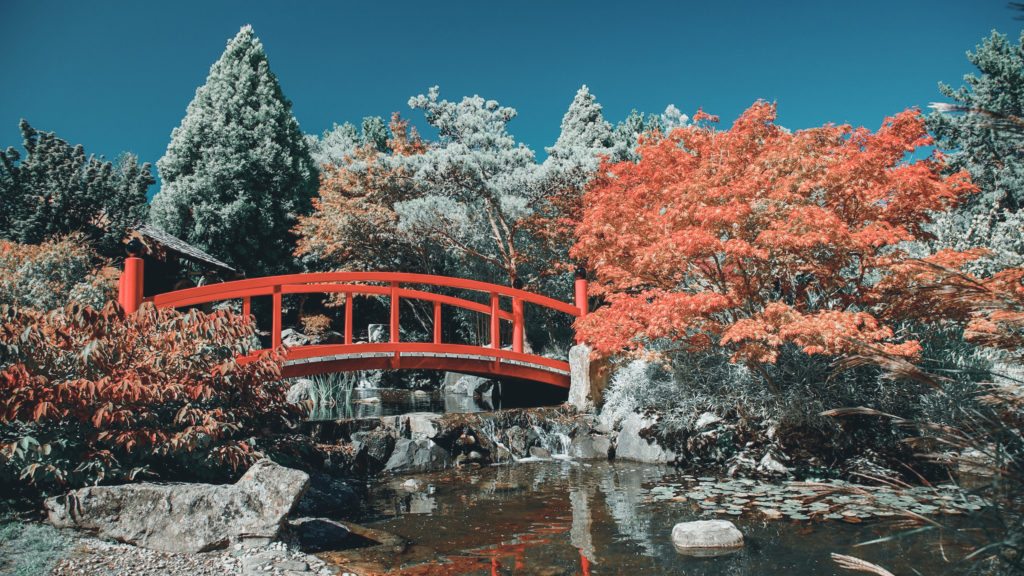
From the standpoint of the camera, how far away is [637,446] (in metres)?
7.41

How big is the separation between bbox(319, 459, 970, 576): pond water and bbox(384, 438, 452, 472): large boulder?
0.57 metres

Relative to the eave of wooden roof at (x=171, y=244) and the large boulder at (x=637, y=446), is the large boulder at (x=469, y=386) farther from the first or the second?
the eave of wooden roof at (x=171, y=244)

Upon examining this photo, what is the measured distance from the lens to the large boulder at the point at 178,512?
12.5ft

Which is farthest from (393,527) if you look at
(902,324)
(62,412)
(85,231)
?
(85,231)

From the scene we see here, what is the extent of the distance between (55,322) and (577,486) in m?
4.60

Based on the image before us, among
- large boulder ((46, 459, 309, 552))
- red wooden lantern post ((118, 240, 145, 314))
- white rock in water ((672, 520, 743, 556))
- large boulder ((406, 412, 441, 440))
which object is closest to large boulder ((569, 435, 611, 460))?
large boulder ((406, 412, 441, 440))

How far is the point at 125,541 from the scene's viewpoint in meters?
3.81

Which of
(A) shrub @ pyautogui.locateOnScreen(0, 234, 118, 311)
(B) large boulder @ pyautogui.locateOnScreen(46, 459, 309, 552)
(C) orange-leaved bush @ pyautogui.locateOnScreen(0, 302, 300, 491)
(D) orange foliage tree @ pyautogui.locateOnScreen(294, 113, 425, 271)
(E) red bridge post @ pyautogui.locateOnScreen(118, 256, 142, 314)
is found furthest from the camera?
(D) orange foliage tree @ pyautogui.locateOnScreen(294, 113, 425, 271)

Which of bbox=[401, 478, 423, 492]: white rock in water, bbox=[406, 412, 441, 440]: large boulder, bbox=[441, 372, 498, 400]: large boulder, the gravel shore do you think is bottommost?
bbox=[401, 478, 423, 492]: white rock in water

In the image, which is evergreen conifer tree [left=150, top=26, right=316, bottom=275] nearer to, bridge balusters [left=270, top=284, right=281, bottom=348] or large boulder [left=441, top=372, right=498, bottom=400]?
large boulder [left=441, top=372, right=498, bottom=400]

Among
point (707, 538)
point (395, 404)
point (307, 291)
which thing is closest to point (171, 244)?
point (395, 404)

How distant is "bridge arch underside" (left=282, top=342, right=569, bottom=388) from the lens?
23.6 ft

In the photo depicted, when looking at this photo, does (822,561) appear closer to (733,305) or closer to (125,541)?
(733,305)

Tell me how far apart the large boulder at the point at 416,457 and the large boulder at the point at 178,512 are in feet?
9.99
